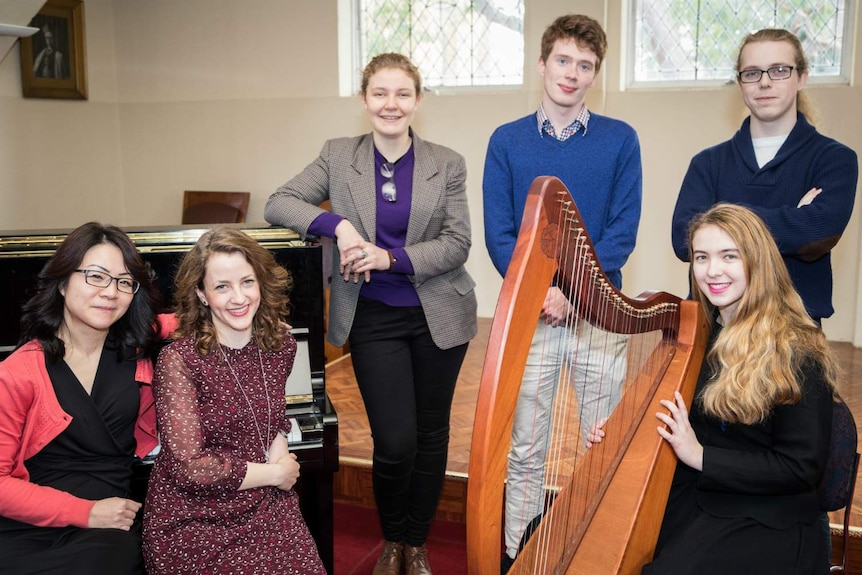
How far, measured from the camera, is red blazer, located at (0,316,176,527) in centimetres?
195

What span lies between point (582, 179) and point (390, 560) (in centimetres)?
132

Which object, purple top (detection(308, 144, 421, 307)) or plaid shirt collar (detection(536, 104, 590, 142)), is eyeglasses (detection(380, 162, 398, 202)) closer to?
purple top (detection(308, 144, 421, 307))

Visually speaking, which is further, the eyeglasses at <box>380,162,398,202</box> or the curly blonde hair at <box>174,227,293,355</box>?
the eyeglasses at <box>380,162,398,202</box>

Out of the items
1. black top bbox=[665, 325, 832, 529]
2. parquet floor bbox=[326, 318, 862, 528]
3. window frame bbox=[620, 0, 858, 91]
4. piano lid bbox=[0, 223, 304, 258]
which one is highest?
window frame bbox=[620, 0, 858, 91]

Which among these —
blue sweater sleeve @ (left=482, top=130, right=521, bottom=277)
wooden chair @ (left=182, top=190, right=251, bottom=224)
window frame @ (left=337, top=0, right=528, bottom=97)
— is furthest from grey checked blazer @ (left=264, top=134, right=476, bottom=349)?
wooden chair @ (left=182, top=190, right=251, bottom=224)

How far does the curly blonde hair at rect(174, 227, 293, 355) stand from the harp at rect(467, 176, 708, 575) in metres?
0.81

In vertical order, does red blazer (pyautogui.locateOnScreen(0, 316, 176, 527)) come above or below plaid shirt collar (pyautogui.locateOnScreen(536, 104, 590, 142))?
below

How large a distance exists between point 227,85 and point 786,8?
170 inches

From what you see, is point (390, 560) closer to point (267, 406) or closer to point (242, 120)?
point (267, 406)

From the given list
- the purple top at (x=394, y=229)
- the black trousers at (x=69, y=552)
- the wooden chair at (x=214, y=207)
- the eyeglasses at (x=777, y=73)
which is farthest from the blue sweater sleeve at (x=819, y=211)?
the wooden chair at (x=214, y=207)

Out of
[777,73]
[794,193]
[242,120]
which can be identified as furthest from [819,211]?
[242,120]

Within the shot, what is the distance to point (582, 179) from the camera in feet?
7.97

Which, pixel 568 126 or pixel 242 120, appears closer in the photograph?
pixel 568 126

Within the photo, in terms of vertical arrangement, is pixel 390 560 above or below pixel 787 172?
below
